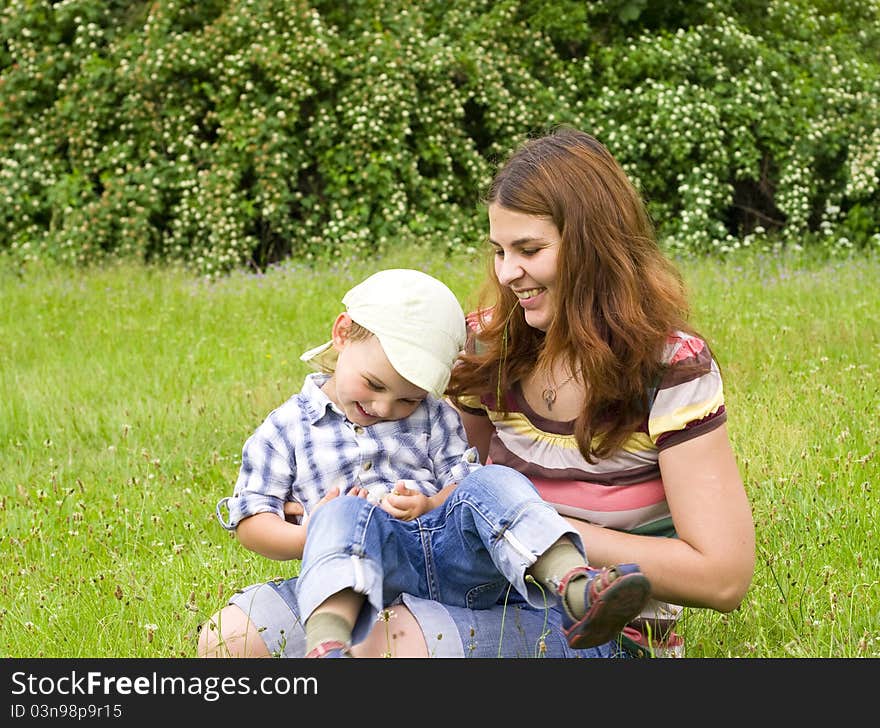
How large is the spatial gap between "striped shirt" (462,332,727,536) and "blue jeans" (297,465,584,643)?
0.90 ft

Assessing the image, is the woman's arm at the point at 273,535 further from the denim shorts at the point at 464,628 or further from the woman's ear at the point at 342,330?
the woman's ear at the point at 342,330

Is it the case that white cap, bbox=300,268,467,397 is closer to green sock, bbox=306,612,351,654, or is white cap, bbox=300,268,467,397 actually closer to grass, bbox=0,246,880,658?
green sock, bbox=306,612,351,654

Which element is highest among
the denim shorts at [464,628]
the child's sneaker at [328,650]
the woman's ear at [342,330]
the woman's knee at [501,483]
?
the woman's ear at [342,330]

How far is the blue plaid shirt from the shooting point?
117 inches

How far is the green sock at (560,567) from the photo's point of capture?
238cm

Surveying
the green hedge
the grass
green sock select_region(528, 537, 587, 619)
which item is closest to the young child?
green sock select_region(528, 537, 587, 619)

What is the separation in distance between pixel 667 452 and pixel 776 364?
3504mm

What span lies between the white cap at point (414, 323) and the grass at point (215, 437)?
0.78 m

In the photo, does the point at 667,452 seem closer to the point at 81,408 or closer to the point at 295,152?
the point at 81,408

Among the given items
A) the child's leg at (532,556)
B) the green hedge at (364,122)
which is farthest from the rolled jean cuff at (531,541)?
the green hedge at (364,122)

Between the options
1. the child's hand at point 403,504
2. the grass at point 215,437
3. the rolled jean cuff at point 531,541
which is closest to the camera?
the rolled jean cuff at point 531,541

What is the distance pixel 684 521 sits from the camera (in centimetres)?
275

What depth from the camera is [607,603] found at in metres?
2.25

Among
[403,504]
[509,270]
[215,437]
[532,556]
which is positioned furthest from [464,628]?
[215,437]
